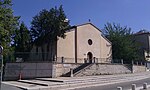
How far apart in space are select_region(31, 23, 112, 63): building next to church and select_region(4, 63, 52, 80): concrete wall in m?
7.90

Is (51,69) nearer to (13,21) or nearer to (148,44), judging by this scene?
(13,21)

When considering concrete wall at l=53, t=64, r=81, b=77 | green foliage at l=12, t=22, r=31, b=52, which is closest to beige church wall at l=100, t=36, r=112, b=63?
green foliage at l=12, t=22, r=31, b=52

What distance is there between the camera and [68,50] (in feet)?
136

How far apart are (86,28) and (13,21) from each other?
2260 cm

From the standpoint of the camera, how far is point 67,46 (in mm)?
41250

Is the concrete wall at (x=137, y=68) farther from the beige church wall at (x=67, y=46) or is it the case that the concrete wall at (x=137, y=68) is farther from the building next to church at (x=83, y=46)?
the beige church wall at (x=67, y=46)

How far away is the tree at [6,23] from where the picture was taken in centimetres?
2289

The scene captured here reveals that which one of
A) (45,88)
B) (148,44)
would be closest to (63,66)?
(45,88)

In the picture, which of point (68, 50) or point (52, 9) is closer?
point (52, 9)

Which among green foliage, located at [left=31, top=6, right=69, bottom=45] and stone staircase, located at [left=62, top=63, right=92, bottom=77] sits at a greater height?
green foliage, located at [left=31, top=6, right=69, bottom=45]

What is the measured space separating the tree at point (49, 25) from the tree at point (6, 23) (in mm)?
12956

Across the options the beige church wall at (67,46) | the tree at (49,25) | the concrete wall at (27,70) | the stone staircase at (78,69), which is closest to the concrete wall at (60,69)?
the stone staircase at (78,69)

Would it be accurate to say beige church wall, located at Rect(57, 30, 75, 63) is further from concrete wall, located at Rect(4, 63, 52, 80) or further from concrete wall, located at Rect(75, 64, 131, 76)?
concrete wall, located at Rect(4, 63, 52, 80)

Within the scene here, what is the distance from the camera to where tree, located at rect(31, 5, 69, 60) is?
3753 centimetres
